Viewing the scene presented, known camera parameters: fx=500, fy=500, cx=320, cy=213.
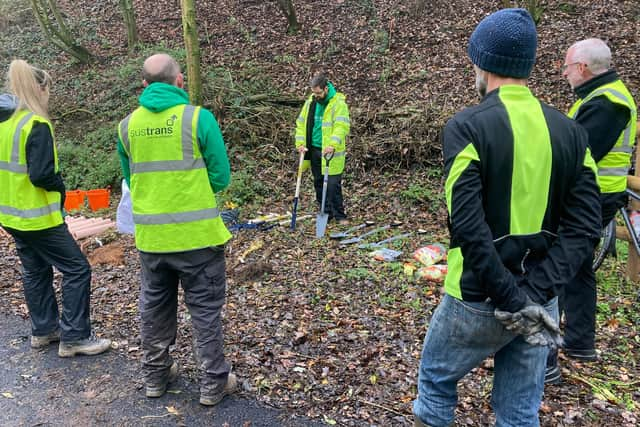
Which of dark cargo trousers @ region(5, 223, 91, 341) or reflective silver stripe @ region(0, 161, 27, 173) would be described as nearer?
reflective silver stripe @ region(0, 161, 27, 173)

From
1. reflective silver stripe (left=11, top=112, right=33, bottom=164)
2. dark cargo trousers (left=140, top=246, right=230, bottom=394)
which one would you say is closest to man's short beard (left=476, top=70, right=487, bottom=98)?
dark cargo trousers (left=140, top=246, right=230, bottom=394)

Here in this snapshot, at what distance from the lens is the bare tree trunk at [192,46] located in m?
7.98

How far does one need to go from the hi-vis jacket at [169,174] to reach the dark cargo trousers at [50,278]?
1085mm

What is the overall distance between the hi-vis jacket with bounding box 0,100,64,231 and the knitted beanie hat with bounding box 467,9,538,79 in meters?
3.18

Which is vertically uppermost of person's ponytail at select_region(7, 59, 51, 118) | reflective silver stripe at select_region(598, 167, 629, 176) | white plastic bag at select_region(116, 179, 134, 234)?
person's ponytail at select_region(7, 59, 51, 118)

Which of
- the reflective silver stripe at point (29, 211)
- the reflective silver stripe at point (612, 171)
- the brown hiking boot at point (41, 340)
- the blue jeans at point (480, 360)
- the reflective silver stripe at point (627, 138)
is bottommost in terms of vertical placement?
the brown hiking boot at point (41, 340)

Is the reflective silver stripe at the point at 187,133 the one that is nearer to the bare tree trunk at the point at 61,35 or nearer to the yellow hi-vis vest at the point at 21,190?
the yellow hi-vis vest at the point at 21,190

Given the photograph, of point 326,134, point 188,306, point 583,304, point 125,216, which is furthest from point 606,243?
point 125,216

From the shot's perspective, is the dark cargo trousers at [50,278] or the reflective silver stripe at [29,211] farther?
the dark cargo trousers at [50,278]

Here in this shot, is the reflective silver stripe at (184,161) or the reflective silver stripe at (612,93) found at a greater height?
the reflective silver stripe at (612,93)

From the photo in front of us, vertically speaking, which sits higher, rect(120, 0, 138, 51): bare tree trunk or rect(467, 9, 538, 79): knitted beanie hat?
rect(120, 0, 138, 51): bare tree trunk

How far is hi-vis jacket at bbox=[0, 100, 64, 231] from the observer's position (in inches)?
144

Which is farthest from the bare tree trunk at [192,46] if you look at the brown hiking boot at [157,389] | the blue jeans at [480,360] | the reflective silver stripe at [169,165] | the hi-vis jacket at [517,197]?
the blue jeans at [480,360]

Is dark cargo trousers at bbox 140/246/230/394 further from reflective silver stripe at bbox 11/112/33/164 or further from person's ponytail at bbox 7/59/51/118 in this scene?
person's ponytail at bbox 7/59/51/118
